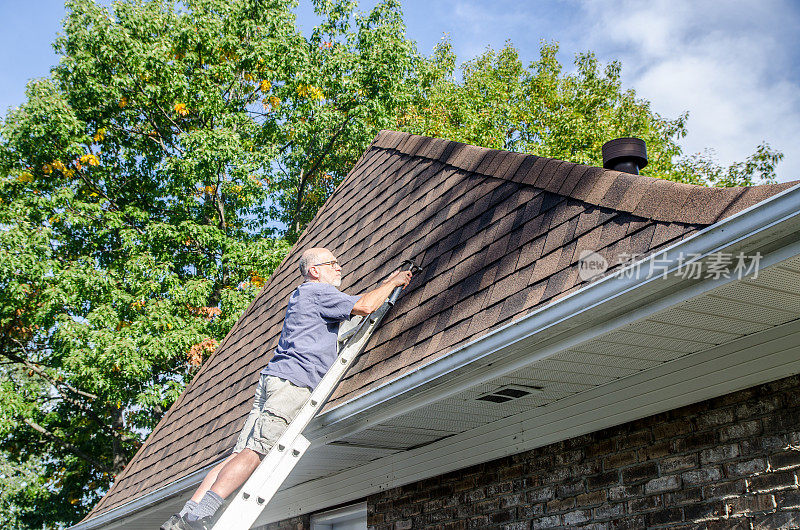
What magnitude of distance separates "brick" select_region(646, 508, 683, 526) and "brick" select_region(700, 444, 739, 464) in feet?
0.97

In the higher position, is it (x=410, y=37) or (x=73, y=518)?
(x=410, y=37)

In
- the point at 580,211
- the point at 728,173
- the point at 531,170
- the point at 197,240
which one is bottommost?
the point at 580,211

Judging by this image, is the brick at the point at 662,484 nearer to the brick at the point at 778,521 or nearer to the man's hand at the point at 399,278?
the brick at the point at 778,521

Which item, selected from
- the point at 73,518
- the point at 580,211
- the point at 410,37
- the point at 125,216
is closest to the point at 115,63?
the point at 125,216

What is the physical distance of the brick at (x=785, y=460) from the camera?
9.97 feet

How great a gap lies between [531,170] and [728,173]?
22361mm

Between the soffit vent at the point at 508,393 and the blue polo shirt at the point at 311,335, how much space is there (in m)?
1.10

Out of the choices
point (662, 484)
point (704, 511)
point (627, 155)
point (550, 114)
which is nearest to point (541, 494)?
point (662, 484)

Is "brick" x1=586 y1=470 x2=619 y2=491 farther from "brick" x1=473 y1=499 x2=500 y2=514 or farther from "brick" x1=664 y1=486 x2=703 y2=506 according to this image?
"brick" x1=473 y1=499 x2=500 y2=514

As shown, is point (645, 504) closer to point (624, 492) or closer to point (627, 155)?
point (624, 492)

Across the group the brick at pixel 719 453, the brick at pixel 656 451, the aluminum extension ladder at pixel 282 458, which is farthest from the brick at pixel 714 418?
the aluminum extension ladder at pixel 282 458

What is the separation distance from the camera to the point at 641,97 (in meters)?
26.6

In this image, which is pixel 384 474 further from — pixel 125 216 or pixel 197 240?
pixel 125 216

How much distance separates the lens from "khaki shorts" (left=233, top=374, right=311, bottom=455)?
4.22m
